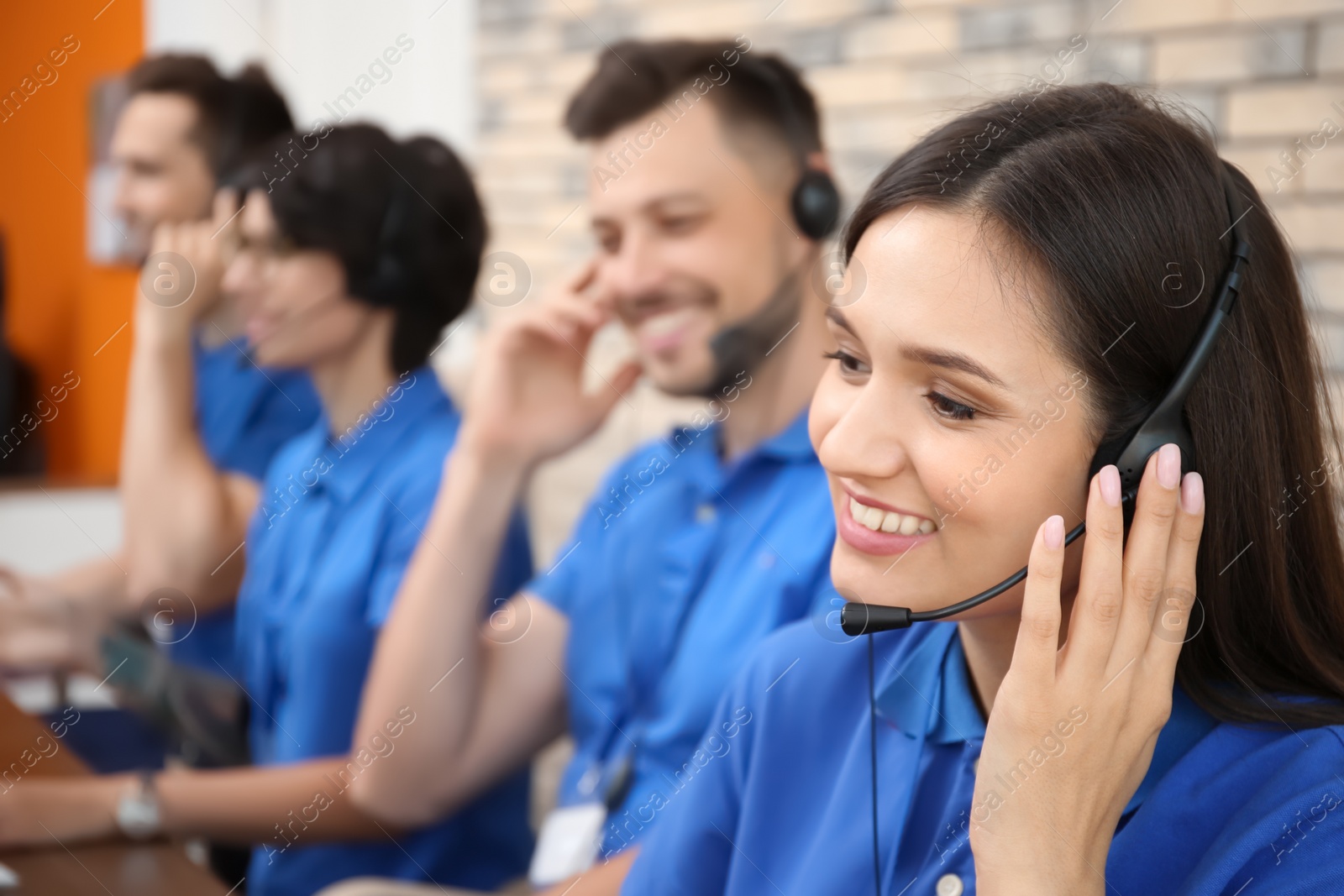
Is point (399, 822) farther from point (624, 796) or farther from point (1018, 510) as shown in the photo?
point (1018, 510)

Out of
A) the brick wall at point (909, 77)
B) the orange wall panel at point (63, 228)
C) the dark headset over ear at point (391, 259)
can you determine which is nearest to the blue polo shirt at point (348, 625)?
the dark headset over ear at point (391, 259)

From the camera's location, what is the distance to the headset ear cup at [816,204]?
161 centimetres

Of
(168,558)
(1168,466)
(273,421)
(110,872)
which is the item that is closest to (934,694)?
(1168,466)

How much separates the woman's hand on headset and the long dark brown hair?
79 mm

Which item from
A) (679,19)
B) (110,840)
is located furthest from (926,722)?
(679,19)

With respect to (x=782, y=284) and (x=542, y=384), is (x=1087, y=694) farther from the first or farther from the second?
(x=542, y=384)

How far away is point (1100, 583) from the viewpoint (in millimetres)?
776

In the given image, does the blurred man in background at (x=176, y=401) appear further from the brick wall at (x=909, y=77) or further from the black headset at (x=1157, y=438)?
the black headset at (x=1157, y=438)

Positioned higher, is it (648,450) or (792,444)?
(792,444)

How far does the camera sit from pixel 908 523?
862 mm

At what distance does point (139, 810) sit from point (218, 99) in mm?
1803

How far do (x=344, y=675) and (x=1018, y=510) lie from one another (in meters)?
1.27

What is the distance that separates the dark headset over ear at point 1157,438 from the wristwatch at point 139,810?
98cm

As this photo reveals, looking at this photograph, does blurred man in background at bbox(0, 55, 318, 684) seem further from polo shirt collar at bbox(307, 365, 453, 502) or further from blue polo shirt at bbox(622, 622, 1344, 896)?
blue polo shirt at bbox(622, 622, 1344, 896)
